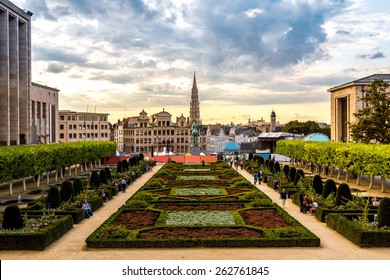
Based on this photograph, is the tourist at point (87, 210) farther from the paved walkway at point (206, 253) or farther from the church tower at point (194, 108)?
the church tower at point (194, 108)

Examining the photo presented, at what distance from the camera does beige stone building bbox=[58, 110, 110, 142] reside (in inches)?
5576

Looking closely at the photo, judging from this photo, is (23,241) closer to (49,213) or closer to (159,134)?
(49,213)

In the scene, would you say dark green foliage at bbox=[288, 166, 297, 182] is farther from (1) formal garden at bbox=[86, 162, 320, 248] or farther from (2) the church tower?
(2) the church tower

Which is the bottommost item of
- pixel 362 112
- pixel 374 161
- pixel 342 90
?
pixel 374 161

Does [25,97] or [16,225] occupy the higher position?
[25,97]

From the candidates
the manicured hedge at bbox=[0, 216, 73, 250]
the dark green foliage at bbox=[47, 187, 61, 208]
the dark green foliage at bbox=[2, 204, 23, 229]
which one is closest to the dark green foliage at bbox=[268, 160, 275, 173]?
the dark green foliage at bbox=[47, 187, 61, 208]

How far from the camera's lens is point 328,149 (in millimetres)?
58219

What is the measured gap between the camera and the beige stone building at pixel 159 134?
497 ft

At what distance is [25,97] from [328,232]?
64.9 m

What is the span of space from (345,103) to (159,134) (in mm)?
67598

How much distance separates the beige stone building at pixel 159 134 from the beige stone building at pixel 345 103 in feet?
195

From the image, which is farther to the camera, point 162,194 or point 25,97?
point 25,97

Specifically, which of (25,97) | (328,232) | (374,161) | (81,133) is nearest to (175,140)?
(81,133)

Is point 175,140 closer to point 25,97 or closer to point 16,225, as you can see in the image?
point 25,97
